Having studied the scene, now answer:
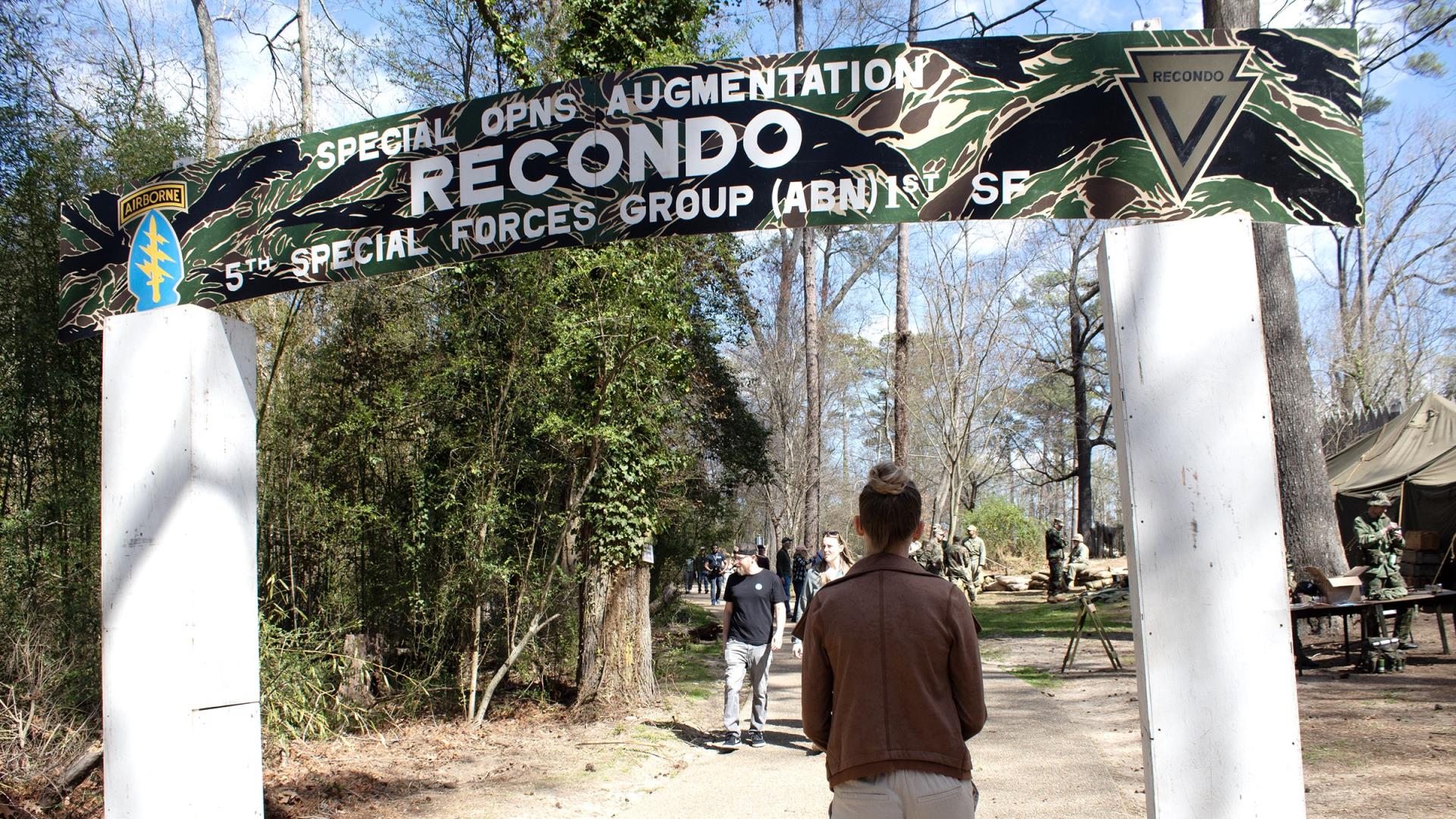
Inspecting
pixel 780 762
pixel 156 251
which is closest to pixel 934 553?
pixel 780 762

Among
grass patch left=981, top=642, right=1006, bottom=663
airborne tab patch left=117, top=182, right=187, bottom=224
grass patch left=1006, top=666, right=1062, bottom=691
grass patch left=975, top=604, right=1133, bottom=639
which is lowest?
grass patch left=975, top=604, right=1133, bottom=639

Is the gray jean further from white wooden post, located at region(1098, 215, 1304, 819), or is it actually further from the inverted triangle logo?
the inverted triangle logo

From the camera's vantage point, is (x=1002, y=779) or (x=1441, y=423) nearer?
(x=1002, y=779)

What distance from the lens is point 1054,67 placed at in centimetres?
431

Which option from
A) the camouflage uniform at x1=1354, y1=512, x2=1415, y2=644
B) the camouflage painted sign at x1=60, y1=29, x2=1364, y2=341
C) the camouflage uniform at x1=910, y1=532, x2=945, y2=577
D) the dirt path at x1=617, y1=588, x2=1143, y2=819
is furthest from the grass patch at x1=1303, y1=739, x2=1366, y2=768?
the camouflage uniform at x1=910, y1=532, x2=945, y2=577

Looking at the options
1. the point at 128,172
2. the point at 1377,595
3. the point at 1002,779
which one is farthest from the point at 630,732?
the point at 1377,595

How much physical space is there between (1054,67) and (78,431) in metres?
8.56

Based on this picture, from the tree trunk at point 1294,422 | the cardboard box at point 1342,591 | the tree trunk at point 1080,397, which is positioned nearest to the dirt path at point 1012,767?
the cardboard box at point 1342,591

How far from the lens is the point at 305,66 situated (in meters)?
16.7

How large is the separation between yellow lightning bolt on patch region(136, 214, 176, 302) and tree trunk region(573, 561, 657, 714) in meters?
5.65

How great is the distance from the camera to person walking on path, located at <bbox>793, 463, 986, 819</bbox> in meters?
2.89

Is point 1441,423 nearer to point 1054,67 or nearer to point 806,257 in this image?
point 806,257

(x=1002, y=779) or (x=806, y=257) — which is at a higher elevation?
(x=806, y=257)

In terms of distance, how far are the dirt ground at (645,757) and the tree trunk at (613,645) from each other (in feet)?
1.03
